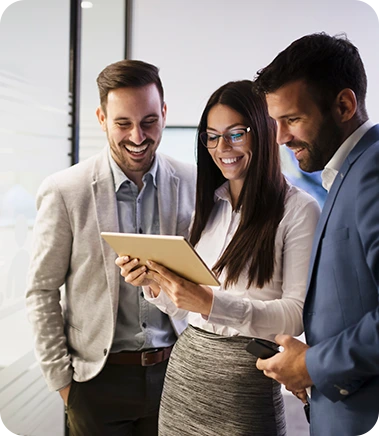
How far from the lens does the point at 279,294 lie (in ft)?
5.67

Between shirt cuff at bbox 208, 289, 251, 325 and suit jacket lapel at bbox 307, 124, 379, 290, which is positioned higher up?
suit jacket lapel at bbox 307, 124, 379, 290

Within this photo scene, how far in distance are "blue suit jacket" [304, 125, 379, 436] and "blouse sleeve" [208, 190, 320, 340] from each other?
0.28 m

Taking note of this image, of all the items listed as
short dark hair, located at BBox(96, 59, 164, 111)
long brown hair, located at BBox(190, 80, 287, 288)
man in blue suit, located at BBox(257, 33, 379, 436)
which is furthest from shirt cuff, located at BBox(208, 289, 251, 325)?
short dark hair, located at BBox(96, 59, 164, 111)

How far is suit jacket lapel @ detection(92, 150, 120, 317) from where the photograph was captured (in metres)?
2.06

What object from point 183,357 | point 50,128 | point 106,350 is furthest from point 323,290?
point 50,128

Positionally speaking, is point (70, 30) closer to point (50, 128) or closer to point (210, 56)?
point (50, 128)

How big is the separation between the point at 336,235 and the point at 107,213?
107cm

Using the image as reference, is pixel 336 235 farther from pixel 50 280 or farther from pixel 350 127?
pixel 50 280

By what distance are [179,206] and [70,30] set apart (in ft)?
4.36

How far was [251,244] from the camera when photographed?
1.72 m

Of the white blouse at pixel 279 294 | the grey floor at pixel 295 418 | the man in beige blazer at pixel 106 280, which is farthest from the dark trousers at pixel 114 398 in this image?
the grey floor at pixel 295 418

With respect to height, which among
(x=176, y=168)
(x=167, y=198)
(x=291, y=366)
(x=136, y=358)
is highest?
(x=176, y=168)

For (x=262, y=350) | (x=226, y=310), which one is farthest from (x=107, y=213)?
(x=262, y=350)

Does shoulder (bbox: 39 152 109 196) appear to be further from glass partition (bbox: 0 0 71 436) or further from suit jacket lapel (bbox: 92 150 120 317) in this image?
glass partition (bbox: 0 0 71 436)
